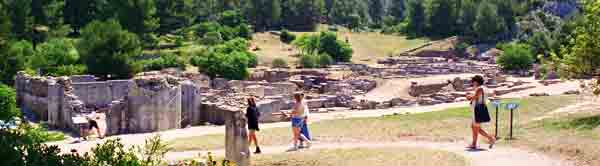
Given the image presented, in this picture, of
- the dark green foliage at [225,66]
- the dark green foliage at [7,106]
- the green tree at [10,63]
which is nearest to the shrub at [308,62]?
the dark green foliage at [225,66]

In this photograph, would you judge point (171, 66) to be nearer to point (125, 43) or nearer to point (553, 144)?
point (125, 43)

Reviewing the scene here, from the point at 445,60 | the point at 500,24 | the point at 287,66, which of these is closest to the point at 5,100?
the point at 287,66

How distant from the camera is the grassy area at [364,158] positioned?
18578 millimetres

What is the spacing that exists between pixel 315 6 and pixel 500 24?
26586 millimetres

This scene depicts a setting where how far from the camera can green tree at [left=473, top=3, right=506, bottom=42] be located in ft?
315

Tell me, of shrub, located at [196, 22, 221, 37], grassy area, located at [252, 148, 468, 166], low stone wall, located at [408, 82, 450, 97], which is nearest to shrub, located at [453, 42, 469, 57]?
shrub, located at [196, 22, 221, 37]

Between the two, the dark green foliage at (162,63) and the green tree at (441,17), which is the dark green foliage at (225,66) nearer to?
the dark green foliage at (162,63)

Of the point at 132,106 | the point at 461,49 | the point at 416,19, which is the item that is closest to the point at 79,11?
the point at 461,49

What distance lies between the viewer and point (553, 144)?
2014 cm

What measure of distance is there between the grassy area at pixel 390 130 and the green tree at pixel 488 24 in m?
65.7

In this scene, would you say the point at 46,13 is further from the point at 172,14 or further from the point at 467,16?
the point at 467,16

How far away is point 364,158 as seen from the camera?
19.2m

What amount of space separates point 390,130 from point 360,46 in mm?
69400

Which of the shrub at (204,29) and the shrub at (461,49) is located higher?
the shrub at (204,29)
